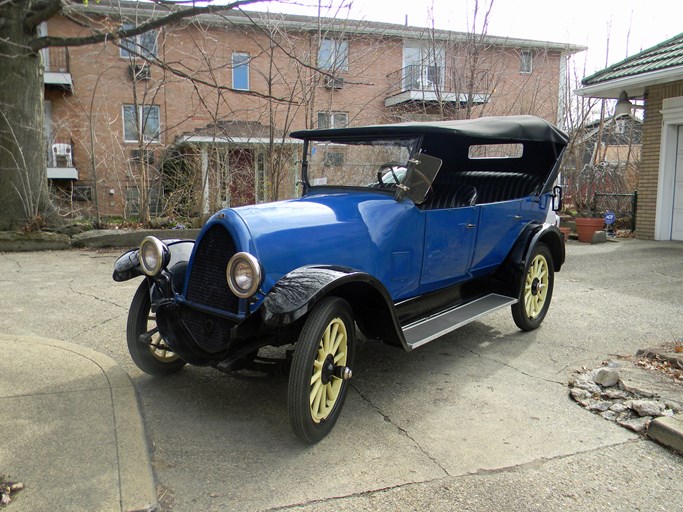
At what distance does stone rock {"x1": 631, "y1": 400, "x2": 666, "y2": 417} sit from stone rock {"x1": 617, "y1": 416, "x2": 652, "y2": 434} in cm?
3

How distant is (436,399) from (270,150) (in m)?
7.89

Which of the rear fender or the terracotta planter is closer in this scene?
the rear fender

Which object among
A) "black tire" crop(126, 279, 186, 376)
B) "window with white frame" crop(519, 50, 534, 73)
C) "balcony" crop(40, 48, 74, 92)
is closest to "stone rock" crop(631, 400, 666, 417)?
"black tire" crop(126, 279, 186, 376)

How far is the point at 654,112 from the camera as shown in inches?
446

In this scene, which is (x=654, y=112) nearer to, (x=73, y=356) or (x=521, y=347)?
(x=521, y=347)

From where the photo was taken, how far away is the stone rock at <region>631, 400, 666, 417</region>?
350 centimetres

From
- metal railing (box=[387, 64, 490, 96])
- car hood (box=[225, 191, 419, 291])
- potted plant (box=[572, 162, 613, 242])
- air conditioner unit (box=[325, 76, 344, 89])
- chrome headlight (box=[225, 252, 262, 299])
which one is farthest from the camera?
potted plant (box=[572, 162, 613, 242])

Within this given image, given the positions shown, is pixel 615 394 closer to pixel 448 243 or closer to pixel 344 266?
pixel 448 243

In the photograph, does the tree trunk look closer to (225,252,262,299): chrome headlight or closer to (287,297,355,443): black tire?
(225,252,262,299): chrome headlight

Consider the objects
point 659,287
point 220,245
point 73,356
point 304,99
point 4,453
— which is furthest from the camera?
point 304,99

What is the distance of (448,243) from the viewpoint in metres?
4.44

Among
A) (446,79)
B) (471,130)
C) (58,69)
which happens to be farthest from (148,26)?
(58,69)

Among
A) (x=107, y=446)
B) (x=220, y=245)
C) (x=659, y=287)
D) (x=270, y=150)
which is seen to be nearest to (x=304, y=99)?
(x=270, y=150)

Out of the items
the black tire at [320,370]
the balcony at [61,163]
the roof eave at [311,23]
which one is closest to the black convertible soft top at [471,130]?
the black tire at [320,370]
